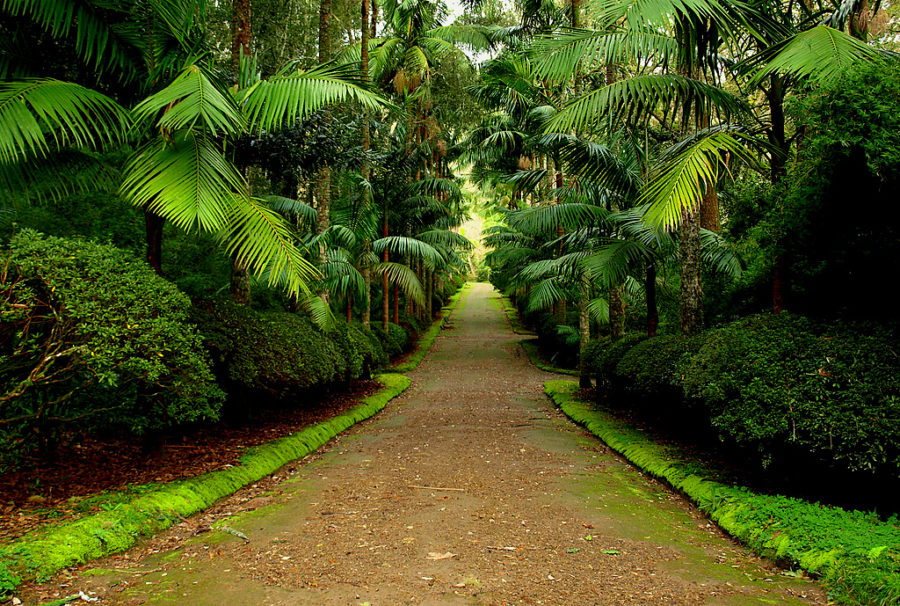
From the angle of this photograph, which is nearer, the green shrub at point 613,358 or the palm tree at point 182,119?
the palm tree at point 182,119

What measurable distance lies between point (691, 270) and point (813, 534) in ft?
14.9

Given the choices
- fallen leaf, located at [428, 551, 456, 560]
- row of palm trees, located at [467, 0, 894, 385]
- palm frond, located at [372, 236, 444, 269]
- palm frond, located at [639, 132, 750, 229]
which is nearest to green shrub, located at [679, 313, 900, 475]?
row of palm trees, located at [467, 0, 894, 385]

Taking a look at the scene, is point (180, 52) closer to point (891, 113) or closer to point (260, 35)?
point (891, 113)

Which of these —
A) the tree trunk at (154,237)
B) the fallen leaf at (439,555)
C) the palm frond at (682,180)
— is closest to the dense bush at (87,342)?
the tree trunk at (154,237)

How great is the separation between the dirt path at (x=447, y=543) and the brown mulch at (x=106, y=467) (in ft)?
2.22

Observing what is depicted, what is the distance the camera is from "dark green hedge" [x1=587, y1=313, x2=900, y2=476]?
396cm

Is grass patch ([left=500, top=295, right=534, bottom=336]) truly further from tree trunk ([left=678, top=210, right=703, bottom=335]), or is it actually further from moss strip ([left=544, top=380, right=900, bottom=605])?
moss strip ([left=544, top=380, right=900, bottom=605])

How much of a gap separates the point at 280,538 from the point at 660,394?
5277 mm

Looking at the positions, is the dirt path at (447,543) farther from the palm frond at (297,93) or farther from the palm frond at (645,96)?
the palm frond at (645,96)

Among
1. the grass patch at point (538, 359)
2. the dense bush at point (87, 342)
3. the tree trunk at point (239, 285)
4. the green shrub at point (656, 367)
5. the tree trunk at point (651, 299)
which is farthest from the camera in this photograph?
the grass patch at point (538, 359)

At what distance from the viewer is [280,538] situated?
4086 mm

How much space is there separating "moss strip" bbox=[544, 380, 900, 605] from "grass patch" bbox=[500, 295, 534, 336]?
74.3 ft

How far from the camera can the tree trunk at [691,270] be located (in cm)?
769

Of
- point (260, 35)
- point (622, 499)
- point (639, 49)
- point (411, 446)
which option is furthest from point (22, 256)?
point (260, 35)
